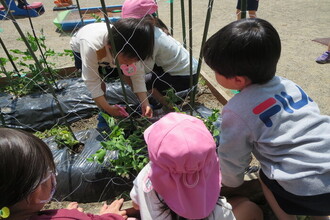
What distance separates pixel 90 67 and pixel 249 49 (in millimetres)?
989

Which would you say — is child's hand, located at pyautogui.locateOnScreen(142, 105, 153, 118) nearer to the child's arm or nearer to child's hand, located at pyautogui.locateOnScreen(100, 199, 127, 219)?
the child's arm

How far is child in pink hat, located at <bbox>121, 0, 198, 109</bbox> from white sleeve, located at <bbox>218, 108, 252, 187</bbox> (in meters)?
0.78

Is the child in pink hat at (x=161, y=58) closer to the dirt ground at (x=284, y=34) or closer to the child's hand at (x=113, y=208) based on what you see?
the dirt ground at (x=284, y=34)

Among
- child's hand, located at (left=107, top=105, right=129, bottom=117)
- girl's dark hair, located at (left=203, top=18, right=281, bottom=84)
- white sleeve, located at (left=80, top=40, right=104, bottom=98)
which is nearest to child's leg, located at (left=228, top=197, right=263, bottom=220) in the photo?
girl's dark hair, located at (left=203, top=18, right=281, bottom=84)

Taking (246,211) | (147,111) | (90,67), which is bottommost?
(246,211)

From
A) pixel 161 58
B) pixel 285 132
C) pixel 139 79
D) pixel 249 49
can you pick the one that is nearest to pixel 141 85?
pixel 139 79

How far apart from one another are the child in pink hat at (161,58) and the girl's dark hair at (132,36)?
Result: 29 cm

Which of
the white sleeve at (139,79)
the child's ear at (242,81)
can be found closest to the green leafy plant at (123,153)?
the white sleeve at (139,79)

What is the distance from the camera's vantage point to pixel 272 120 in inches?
36.8

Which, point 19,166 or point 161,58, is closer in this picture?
point 19,166

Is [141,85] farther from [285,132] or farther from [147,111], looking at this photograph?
[285,132]

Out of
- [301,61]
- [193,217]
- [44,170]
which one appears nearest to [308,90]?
[301,61]

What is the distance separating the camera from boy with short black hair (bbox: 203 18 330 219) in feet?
3.02

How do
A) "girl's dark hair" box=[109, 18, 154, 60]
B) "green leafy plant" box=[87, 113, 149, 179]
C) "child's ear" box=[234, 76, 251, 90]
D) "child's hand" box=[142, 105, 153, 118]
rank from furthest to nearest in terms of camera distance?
"child's hand" box=[142, 105, 153, 118]
"girl's dark hair" box=[109, 18, 154, 60]
"green leafy plant" box=[87, 113, 149, 179]
"child's ear" box=[234, 76, 251, 90]
